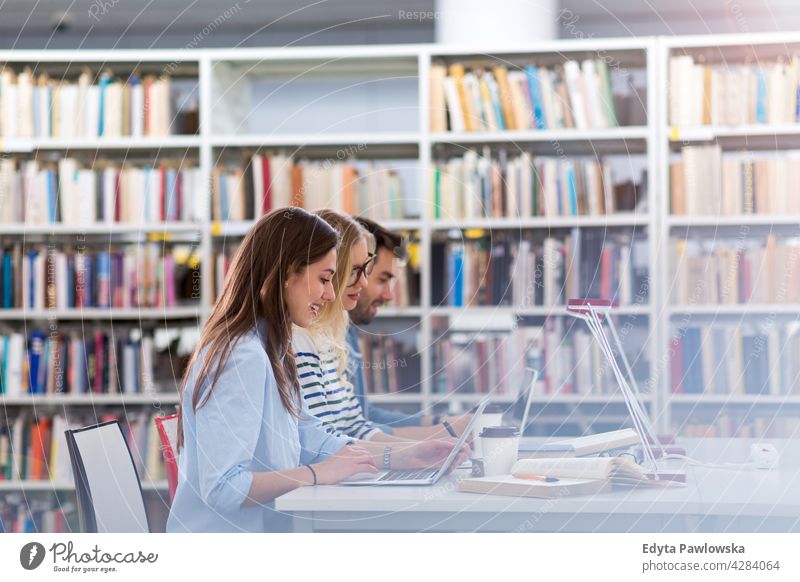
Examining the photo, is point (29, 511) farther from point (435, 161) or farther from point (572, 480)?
point (572, 480)

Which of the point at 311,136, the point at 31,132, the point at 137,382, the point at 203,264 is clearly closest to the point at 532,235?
the point at 311,136

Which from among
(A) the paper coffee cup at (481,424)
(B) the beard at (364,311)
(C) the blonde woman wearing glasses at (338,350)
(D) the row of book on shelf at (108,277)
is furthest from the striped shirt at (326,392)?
(D) the row of book on shelf at (108,277)

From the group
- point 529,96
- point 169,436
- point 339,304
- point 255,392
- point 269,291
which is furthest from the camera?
point 529,96

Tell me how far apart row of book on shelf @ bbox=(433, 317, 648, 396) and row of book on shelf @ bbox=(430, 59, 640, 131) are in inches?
28.0

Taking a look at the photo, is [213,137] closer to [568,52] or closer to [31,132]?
[31,132]

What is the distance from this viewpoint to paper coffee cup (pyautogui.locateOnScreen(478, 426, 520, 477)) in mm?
1782

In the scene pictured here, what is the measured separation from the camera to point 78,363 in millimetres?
3424

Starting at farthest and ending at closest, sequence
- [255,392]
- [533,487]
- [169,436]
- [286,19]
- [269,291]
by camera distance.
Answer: [286,19], [169,436], [269,291], [255,392], [533,487]

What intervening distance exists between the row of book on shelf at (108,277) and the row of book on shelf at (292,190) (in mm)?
263

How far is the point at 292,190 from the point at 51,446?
130cm

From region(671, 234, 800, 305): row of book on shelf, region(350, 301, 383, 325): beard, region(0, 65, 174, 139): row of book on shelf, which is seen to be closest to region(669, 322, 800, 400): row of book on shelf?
region(671, 234, 800, 305): row of book on shelf

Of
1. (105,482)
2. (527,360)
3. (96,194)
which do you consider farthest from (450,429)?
(96,194)

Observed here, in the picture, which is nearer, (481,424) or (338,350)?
(481,424)

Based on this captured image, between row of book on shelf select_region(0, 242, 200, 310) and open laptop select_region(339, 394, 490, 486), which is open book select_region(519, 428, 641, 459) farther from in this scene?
row of book on shelf select_region(0, 242, 200, 310)
